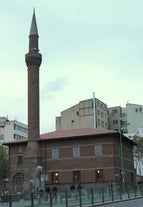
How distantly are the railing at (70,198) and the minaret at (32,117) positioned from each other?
96.5ft

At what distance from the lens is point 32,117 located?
232 feet

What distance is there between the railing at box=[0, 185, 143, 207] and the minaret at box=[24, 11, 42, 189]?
29.4 meters

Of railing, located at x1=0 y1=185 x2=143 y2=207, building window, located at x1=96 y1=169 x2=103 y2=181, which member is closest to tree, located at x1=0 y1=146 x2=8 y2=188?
building window, located at x1=96 y1=169 x2=103 y2=181

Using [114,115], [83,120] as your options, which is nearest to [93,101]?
[83,120]

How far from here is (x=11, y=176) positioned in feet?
241

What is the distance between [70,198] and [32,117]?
135ft

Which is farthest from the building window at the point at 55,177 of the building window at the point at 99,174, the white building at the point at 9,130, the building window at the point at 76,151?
the white building at the point at 9,130

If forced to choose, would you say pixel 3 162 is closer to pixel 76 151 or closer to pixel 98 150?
pixel 76 151

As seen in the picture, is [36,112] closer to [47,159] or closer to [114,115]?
[47,159]

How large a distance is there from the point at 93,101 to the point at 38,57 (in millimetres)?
55838

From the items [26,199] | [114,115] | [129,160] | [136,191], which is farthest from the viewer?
[114,115]

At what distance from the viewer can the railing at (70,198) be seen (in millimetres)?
24500

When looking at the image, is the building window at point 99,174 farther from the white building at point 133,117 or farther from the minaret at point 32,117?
the white building at point 133,117

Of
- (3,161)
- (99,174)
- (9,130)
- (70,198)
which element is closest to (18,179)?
(99,174)
